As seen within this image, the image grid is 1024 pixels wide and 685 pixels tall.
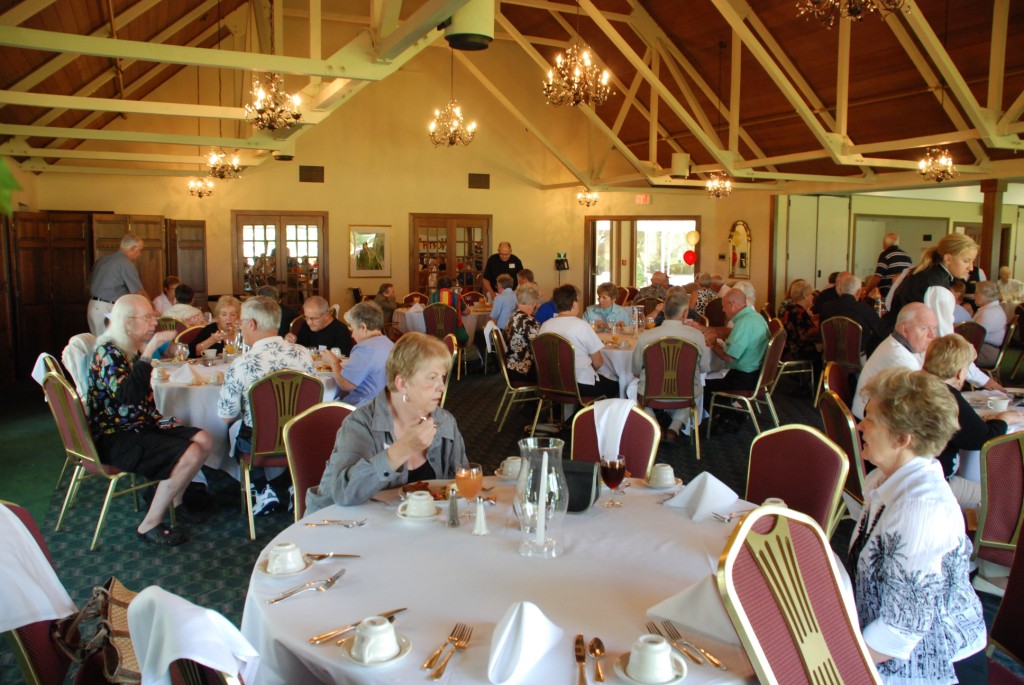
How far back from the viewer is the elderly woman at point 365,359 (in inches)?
200

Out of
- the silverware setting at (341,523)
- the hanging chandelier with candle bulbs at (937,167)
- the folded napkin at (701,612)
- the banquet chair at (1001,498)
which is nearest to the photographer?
the folded napkin at (701,612)

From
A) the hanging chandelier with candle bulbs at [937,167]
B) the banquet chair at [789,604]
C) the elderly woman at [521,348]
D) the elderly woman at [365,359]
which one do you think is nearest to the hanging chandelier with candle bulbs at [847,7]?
the elderly woman at [521,348]

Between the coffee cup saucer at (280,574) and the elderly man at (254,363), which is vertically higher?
the elderly man at (254,363)

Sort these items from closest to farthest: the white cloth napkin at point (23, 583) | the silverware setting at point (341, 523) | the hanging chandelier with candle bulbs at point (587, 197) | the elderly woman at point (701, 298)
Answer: the white cloth napkin at point (23, 583) < the silverware setting at point (341, 523) < the elderly woman at point (701, 298) < the hanging chandelier with candle bulbs at point (587, 197)

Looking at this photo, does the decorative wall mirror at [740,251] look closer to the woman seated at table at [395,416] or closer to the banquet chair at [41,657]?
the woman seated at table at [395,416]

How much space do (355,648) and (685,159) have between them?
1231cm

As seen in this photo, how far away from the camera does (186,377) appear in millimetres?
5203

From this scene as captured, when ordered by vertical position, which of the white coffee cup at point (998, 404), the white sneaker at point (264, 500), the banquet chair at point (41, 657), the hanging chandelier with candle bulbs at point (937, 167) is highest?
the hanging chandelier with candle bulbs at point (937, 167)

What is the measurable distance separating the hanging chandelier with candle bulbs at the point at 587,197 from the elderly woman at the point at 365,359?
10745 mm

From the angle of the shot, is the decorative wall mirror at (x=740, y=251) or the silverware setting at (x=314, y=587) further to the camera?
the decorative wall mirror at (x=740, y=251)

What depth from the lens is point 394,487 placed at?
2811mm

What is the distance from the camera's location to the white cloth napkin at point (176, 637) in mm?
1229

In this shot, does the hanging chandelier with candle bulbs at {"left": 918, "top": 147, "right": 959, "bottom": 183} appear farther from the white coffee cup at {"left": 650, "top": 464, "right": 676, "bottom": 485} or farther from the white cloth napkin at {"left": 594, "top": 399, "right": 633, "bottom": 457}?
the white coffee cup at {"left": 650, "top": 464, "right": 676, "bottom": 485}

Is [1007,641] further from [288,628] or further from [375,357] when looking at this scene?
[375,357]
